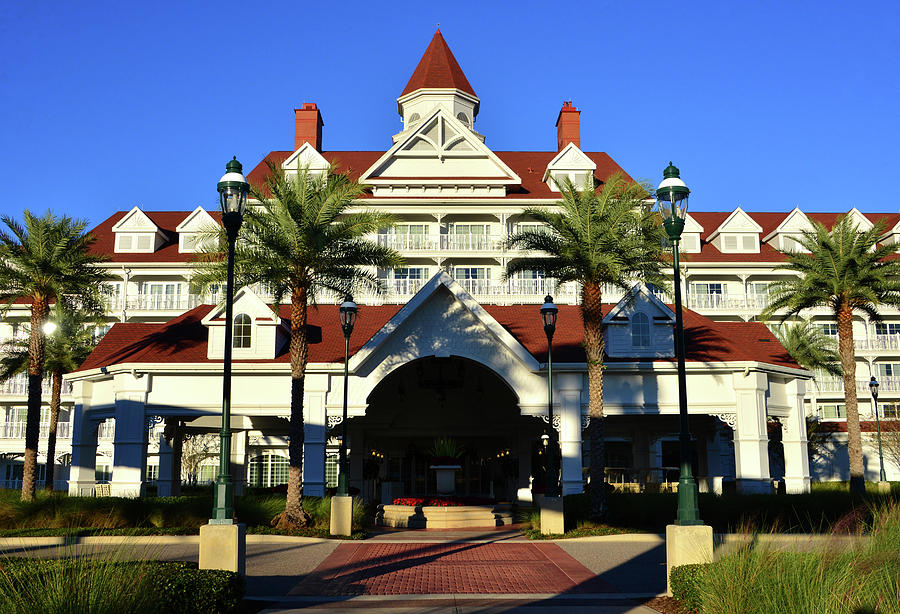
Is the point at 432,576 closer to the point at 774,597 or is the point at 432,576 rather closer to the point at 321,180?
the point at 774,597

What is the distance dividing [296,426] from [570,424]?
9.37 m

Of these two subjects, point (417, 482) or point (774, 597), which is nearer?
point (774, 597)

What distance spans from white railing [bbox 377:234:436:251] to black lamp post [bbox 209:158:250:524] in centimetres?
3470

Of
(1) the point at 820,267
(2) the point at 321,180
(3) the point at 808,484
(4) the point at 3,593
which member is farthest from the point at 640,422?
(4) the point at 3,593

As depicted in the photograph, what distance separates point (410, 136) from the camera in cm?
4894

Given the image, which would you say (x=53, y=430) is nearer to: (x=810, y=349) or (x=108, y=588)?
(x=108, y=588)

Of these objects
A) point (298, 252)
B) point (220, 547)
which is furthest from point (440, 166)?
point (220, 547)

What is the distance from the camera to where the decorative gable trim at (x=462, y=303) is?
2653 centimetres

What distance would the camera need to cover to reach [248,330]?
2831 cm

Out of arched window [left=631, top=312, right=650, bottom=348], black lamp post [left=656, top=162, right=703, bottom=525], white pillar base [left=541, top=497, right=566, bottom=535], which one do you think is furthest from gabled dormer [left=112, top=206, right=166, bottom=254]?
black lamp post [left=656, top=162, right=703, bottom=525]

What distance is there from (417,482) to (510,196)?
20.1 metres

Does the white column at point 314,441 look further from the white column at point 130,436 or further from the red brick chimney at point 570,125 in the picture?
the red brick chimney at point 570,125

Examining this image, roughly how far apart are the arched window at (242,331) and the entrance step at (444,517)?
746 cm

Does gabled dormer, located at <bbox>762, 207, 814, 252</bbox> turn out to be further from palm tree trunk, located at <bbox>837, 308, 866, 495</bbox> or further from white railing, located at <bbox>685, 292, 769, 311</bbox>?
palm tree trunk, located at <bbox>837, 308, 866, 495</bbox>
